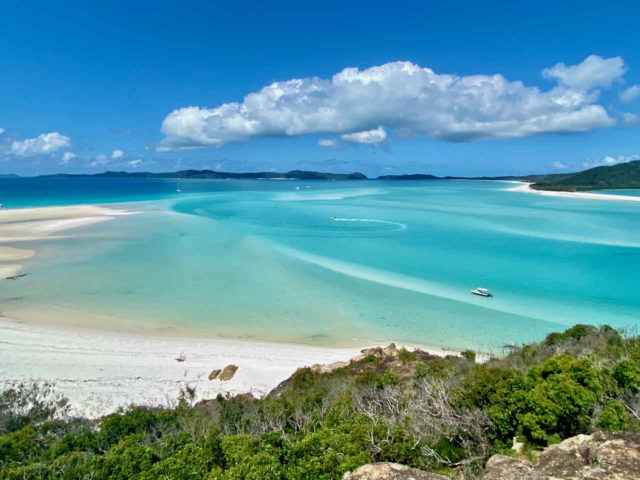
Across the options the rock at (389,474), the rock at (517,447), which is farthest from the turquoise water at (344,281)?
the rock at (389,474)

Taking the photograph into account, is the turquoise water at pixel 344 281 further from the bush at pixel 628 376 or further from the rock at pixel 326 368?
the bush at pixel 628 376

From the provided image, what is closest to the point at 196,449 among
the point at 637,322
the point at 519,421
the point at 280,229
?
the point at 519,421

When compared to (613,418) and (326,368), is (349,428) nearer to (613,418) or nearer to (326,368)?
(613,418)

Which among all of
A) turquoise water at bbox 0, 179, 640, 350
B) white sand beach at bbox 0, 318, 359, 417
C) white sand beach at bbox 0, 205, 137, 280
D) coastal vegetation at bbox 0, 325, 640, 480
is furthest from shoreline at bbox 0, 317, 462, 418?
white sand beach at bbox 0, 205, 137, 280

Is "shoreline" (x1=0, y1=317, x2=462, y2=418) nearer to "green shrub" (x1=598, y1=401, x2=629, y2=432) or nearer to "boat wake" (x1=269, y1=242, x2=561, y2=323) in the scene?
"boat wake" (x1=269, y1=242, x2=561, y2=323)

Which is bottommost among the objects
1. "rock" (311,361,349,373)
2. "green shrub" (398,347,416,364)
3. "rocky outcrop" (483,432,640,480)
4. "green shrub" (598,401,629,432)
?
"rock" (311,361,349,373)

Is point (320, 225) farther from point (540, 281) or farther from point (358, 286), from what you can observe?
point (540, 281)
